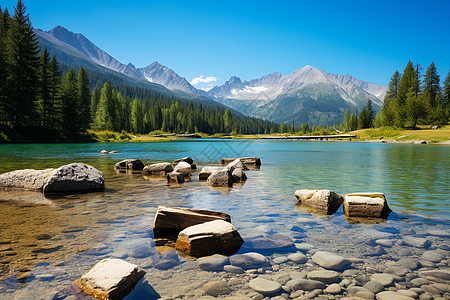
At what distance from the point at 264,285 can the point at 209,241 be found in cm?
152

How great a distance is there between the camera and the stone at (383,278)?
155 inches

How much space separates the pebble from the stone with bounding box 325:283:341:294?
73cm

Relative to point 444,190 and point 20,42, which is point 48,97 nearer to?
point 20,42

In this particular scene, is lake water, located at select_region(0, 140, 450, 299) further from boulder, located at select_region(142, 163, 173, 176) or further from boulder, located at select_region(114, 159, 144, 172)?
boulder, located at select_region(114, 159, 144, 172)

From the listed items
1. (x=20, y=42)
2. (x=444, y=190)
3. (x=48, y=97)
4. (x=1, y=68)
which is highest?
(x=20, y=42)

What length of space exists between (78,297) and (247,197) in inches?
297

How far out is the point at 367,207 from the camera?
24.8 ft

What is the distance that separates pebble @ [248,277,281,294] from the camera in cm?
378

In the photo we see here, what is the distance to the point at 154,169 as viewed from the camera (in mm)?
17031

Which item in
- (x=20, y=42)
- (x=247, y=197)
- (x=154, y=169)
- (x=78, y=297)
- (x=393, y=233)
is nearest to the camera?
(x=78, y=297)

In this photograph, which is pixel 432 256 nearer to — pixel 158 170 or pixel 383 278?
pixel 383 278

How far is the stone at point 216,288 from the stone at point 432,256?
12.9 ft

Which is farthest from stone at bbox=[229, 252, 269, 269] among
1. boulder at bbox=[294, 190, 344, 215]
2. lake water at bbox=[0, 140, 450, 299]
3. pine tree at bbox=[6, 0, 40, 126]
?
pine tree at bbox=[6, 0, 40, 126]

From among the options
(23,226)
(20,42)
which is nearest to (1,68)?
(20,42)
